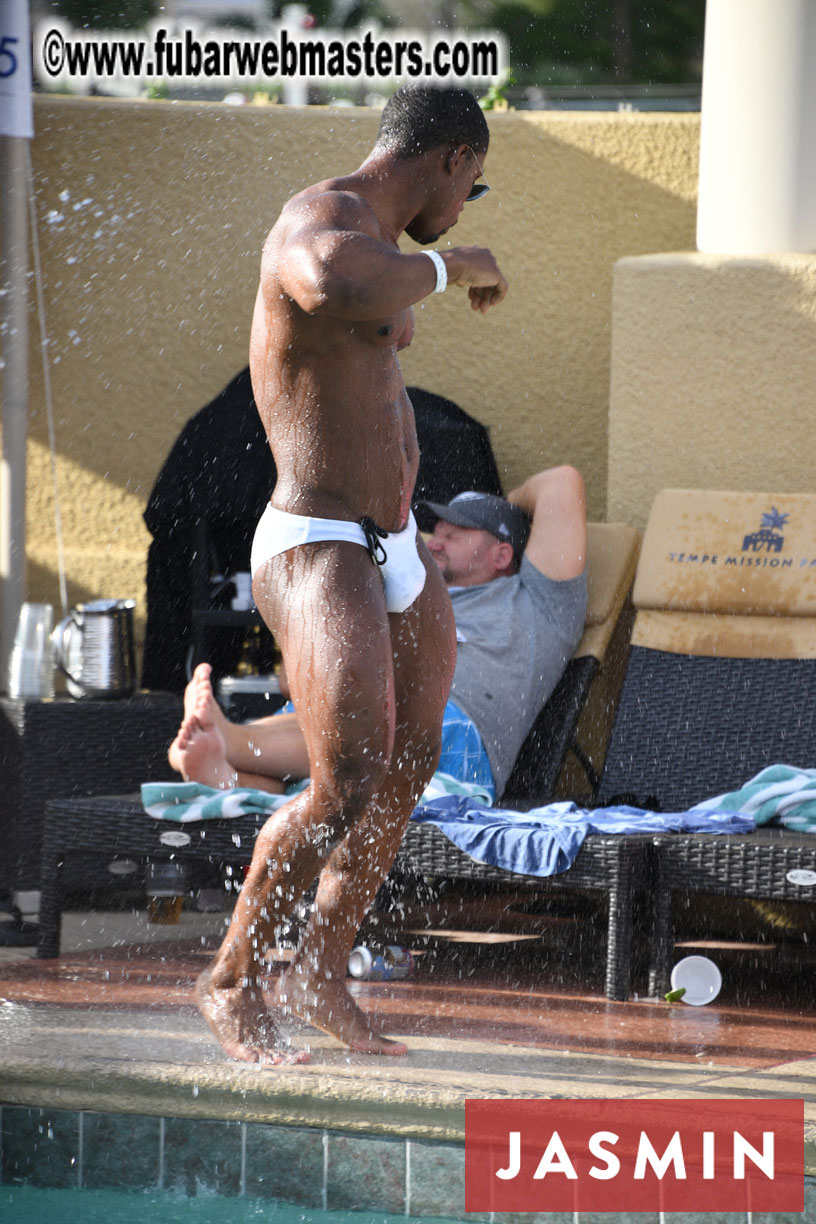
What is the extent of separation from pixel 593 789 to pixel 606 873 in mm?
1264

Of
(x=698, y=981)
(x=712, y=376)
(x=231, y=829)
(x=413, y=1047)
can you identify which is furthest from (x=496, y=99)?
(x=413, y=1047)

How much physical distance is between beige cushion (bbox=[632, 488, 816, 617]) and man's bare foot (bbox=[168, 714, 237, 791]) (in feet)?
4.57

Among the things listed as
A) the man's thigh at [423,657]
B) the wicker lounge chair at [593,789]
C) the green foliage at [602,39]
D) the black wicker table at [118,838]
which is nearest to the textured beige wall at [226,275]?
the wicker lounge chair at [593,789]

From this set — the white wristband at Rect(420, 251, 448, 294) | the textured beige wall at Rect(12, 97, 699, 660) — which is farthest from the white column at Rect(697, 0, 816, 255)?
the white wristband at Rect(420, 251, 448, 294)

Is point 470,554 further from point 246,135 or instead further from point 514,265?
point 246,135

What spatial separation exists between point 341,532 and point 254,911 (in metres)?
0.69

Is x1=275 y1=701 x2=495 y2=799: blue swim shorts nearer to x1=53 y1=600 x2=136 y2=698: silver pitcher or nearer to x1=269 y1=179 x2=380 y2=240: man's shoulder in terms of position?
x1=53 y1=600 x2=136 y2=698: silver pitcher

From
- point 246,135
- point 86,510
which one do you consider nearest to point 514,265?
point 246,135

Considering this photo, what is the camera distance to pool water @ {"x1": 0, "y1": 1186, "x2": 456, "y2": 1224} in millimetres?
2480

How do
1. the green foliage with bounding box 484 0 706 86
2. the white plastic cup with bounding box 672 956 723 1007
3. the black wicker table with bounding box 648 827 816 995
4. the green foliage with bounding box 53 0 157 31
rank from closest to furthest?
the black wicker table with bounding box 648 827 816 995, the white plastic cup with bounding box 672 956 723 1007, the green foliage with bounding box 53 0 157 31, the green foliage with bounding box 484 0 706 86

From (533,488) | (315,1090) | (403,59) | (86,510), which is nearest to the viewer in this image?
(315,1090)

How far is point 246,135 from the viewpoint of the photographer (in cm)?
564

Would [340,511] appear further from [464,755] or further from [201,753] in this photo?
[464,755]

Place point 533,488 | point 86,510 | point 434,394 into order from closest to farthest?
1. point 533,488
2. point 434,394
3. point 86,510
